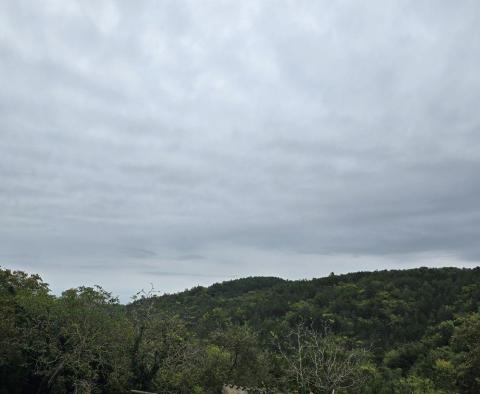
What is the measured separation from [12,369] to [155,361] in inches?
307

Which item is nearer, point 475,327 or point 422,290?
point 475,327

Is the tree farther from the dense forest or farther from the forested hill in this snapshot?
the forested hill

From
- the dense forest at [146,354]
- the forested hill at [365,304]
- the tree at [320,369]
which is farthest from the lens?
the forested hill at [365,304]

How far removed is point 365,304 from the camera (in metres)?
88.2

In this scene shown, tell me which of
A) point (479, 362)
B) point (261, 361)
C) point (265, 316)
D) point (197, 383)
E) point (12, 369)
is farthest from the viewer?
point (265, 316)

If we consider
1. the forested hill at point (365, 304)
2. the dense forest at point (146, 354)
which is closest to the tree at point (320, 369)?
the dense forest at point (146, 354)

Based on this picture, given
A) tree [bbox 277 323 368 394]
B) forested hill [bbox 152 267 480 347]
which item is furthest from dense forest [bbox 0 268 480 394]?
forested hill [bbox 152 267 480 347]

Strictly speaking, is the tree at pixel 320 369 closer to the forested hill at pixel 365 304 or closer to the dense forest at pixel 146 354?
the dense forest at pixel 146 354

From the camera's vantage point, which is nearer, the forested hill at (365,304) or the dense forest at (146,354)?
the dense forest at (146,354)

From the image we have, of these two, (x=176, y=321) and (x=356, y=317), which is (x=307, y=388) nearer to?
(x=176, y=321)

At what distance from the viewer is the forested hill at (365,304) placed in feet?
244

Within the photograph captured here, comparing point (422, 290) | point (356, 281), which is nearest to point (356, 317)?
point (422, 290)

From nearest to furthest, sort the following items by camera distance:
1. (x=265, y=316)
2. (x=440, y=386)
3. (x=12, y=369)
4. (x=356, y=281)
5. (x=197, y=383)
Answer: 1. (x=12, y=369)
2. (x=197, y=383)
3. (x=440, y=386)
4. (x=265, y=316)
5. (x=356, y=281)

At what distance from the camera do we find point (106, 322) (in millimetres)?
28531
